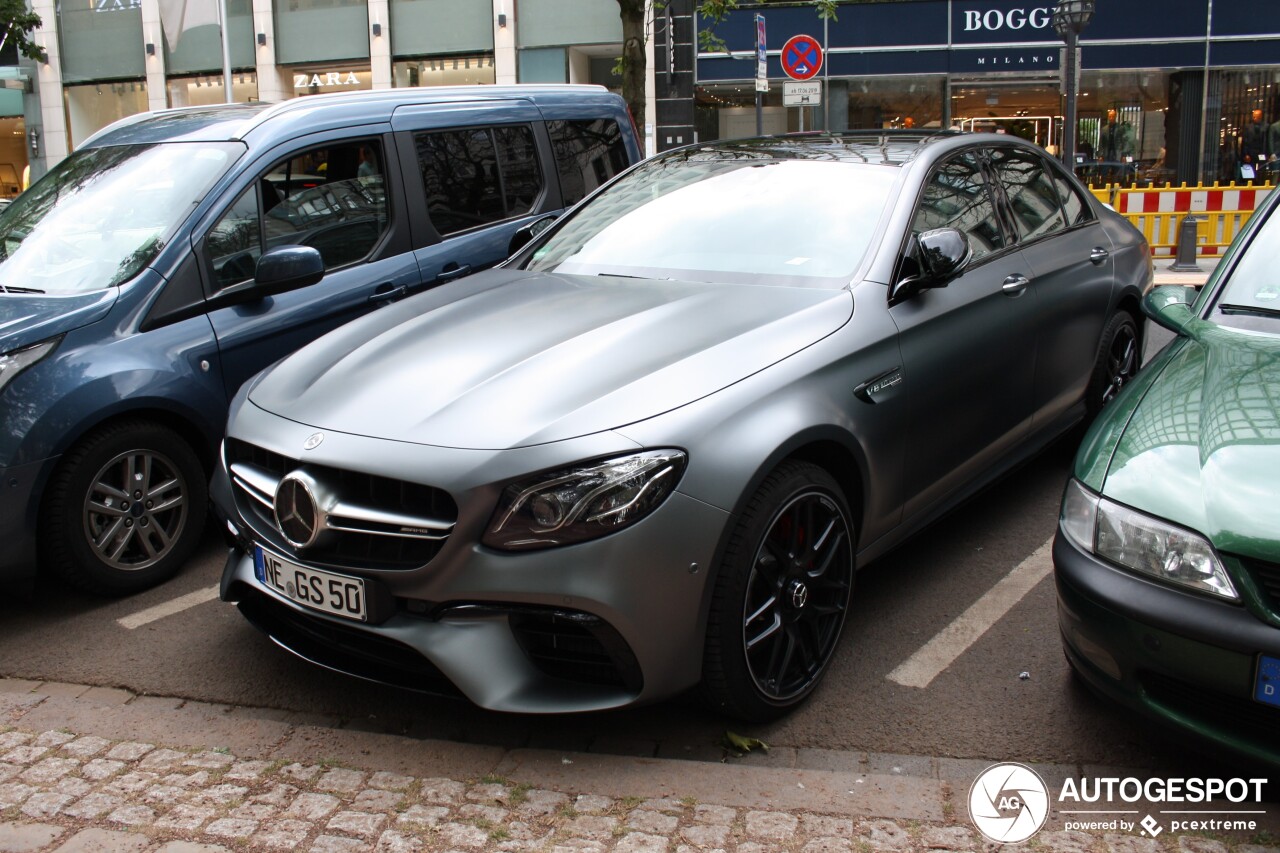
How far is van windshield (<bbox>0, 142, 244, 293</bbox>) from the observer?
4637 mm

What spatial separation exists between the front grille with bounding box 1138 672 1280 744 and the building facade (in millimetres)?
22308

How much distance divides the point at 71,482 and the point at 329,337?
1.10 metres

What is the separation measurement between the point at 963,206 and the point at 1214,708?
7.62 ft

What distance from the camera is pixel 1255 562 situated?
8.52 ft

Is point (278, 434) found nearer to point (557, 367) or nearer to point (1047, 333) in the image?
point (557, 367)

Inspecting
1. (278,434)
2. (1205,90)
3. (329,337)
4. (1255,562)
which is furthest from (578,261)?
Answer: (1205,90)

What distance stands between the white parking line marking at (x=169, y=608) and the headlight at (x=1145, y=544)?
3.10 m

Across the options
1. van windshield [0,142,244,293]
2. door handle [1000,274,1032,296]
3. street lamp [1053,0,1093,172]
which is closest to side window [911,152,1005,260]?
door handle [1000,274,1032,296]

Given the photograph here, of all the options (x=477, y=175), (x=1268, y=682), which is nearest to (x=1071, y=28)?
(x=477, y=175)

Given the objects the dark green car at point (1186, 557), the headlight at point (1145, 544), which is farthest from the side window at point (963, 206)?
the headlight at point (1145, 544)

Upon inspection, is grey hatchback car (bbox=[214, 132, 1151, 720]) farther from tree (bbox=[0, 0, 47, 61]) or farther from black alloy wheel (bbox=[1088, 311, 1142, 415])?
tree (bbox=[0, 0, 47, 61])

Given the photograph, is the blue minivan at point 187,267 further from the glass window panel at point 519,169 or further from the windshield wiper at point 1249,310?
the windshield wiper at point 1249,310

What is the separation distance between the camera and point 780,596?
10.6ft

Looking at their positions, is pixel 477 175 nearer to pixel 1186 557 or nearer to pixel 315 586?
pixel 315 586
